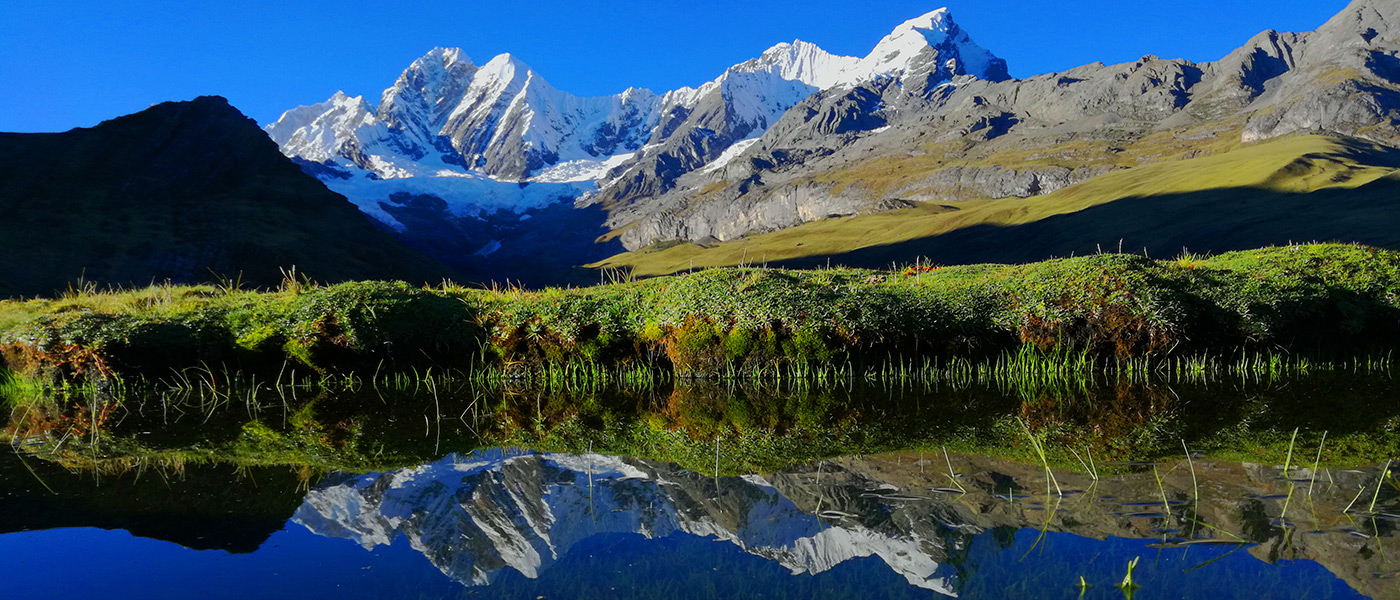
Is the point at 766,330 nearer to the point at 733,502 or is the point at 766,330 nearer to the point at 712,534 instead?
the point at 733,502

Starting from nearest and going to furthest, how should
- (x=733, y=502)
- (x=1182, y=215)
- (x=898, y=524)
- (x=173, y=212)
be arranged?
(x=898, y=524), (x=733, y=502), (x=1182, y=215), (x=173, y=212)

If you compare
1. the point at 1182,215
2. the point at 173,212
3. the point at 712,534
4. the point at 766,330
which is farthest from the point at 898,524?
the point at 173,212

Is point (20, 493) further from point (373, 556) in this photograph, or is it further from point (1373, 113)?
point (1373, 113)

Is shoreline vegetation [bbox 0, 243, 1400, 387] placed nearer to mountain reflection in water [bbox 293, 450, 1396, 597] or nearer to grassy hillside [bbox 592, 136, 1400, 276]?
mountain reflection in water [bbox 293, 450, 1396, 597]

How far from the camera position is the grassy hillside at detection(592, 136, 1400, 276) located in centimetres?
9788

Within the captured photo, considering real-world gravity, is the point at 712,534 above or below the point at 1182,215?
below

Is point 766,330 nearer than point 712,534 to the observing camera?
No

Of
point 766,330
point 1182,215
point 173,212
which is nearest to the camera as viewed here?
point 766,330

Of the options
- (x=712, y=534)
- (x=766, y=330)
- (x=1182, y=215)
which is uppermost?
(x=1182, y=215)

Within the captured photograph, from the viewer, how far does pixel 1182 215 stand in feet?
388

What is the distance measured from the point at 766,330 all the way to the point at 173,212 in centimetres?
13613

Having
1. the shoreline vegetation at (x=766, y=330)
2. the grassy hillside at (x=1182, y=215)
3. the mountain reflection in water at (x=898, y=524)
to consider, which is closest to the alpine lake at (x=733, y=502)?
the mountain reflection in water at (x=898, y=524)

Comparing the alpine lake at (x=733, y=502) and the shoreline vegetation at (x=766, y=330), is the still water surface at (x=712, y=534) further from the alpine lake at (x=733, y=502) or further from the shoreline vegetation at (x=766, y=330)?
the shoreline vegetation at (x=766, y=330)

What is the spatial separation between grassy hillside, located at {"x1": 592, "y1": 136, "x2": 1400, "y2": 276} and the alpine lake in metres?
64.6
